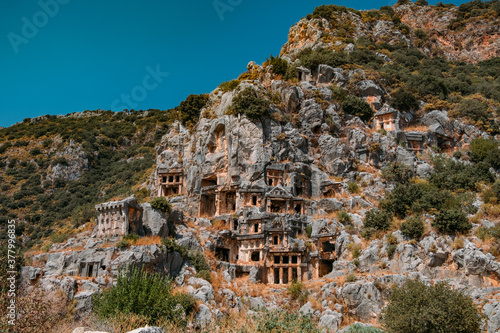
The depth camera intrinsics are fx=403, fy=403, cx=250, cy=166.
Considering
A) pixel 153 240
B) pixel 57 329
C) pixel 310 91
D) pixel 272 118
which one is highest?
pixel 310 91

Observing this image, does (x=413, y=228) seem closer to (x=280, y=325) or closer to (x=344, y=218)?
(x=344, y=218)

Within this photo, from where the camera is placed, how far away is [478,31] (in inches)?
3450

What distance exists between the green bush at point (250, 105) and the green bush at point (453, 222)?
81.2ft

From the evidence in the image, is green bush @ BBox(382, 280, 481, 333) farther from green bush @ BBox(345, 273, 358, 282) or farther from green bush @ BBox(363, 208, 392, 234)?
green bush @ BBox(363, 208, 392, 234)

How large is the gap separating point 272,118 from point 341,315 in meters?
27.9

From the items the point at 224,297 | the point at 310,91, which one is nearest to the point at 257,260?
the point at 224,297

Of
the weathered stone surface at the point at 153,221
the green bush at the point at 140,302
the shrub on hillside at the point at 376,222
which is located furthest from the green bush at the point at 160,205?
the shrub on hillside at the point at 376,222

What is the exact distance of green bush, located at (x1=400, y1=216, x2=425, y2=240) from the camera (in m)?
36.2

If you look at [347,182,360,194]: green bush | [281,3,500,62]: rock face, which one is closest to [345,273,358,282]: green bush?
[347,182,360,194]: green bush

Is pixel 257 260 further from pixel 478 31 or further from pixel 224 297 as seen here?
pixel 478 31

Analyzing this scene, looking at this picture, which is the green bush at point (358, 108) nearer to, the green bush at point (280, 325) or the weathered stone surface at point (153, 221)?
the weathered stone surface at point (153, 221)

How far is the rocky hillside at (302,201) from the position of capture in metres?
27.5

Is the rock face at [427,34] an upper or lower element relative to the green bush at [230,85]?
upper

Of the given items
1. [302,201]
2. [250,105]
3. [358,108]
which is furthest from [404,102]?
[250,105]
